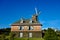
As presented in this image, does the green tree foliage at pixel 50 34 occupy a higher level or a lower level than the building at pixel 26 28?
lower

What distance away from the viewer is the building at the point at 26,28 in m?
62.2

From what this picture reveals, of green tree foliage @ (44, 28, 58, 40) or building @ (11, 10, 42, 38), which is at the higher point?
building @ (11, 10, 42, 38)

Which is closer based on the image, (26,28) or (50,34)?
(50,34)

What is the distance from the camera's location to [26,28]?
63031mm

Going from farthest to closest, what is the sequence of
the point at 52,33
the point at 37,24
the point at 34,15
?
the point at 34,15, the point at 37,24, the point at 52,33

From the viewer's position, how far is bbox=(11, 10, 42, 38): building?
204 feet

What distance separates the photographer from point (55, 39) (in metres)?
35.3

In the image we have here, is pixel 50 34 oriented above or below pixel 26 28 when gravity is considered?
below

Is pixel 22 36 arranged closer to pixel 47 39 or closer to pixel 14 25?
pixel 14 25

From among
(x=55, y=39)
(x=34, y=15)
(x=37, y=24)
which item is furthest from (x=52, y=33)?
(x=34, y=15)

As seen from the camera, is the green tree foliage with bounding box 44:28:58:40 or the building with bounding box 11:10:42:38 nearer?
the green tree foliage with bounding box 44:28:58:40

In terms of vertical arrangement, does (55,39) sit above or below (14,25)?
below

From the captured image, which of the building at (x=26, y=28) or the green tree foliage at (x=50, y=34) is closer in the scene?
the green tree foliage at (x=50, y=34)

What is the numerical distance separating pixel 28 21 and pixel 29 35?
4835 mm
